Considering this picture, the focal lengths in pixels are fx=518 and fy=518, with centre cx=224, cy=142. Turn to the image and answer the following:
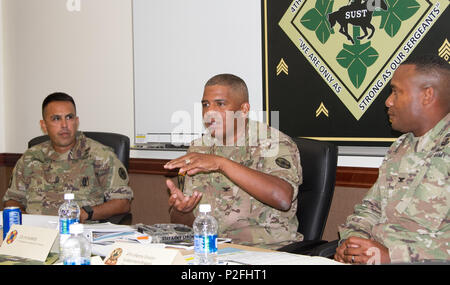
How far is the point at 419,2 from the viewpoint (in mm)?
2604

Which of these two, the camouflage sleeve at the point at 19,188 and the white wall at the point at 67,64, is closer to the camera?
the camouflage sleeve at the point at 19,188

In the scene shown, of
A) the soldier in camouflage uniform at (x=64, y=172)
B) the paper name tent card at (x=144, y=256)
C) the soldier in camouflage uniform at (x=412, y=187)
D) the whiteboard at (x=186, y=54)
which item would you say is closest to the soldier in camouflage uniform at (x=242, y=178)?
the soldier in camouflage uniform at (x=412, y=187)

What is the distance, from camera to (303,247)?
2006 mm

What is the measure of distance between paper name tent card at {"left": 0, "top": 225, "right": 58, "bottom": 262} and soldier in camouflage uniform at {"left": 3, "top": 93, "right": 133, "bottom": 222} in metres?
1.10

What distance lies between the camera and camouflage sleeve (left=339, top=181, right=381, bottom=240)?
2082mm

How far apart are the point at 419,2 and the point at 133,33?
2.03m

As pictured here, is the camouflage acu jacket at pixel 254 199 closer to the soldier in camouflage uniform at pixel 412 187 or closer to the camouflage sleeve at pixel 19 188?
the soldier in camouflage uniform at pixel 412 187

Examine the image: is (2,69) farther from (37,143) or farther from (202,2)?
(202,2)

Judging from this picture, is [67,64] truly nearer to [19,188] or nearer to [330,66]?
[19,188]

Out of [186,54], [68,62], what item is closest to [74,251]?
[186,54]

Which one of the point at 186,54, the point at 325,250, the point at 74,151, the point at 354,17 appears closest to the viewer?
the point at 325,250

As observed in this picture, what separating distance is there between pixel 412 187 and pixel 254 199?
68 cm

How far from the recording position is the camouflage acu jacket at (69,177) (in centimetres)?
300

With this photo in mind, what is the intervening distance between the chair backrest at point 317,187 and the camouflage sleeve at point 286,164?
0.05 meters
